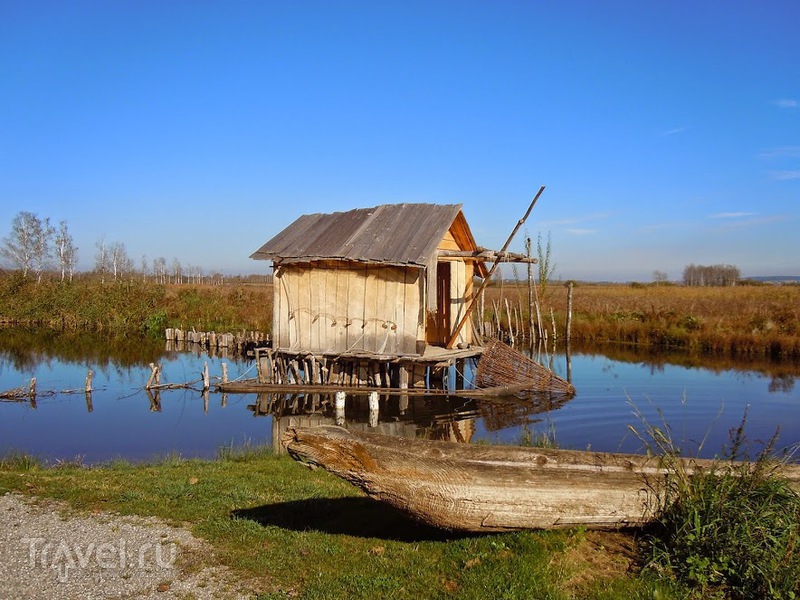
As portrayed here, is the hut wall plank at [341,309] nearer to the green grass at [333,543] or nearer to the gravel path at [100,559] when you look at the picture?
the green grass at [333,543]

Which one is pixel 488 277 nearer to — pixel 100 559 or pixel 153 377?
pixel 153 377

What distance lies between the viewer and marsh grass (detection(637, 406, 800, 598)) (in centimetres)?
455

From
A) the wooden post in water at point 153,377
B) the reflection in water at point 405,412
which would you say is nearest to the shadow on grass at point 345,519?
the reflection in water at point 405,412

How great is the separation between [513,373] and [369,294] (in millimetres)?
4627

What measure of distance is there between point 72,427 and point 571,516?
1252 cm

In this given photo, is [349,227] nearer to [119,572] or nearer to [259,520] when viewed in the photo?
[259,520]

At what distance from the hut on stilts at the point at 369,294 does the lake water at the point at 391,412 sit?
1.01 meters

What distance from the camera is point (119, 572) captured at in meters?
5.07

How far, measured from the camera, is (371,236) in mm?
17234

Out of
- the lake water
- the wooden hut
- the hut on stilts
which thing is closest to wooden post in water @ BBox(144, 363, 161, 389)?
the lake water

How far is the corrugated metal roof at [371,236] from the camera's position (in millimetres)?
16141

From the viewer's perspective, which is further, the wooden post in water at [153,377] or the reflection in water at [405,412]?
the wooden post in water at [153,377]

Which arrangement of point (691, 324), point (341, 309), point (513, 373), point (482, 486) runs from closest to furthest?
1. point (482, 486)
2. point (341, 309)
3. point (513, 373)
4. point (691, 324)

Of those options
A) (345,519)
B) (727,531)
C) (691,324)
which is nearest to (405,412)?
(345,519)
